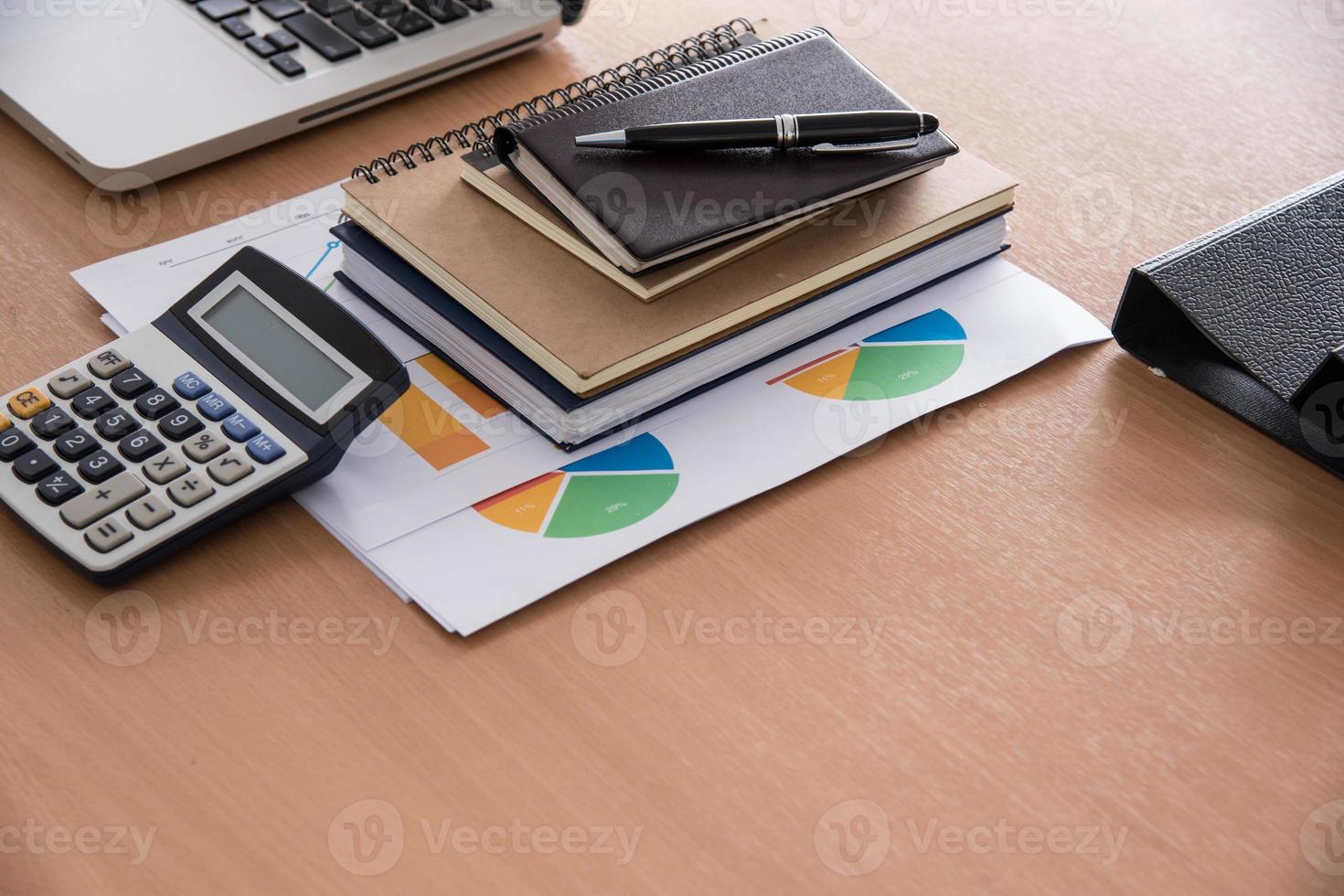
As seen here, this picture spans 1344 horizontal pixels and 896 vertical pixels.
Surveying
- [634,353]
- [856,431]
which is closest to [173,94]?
[634,353]

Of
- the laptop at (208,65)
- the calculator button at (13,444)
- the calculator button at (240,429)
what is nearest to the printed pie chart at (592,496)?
the calculator button at (240,429)

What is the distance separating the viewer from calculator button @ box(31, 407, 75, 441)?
2.05ft

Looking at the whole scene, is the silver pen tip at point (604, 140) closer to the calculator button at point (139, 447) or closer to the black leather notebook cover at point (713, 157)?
the black leather notebook cover at point (713, 157)

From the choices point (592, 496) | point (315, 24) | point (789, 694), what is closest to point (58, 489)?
point (592, 496)

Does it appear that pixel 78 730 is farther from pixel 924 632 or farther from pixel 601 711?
pixel 924 632

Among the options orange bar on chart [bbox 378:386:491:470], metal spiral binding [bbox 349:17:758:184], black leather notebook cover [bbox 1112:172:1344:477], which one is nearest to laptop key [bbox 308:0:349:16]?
metal spiral binding [bbox 349:17:758:184]

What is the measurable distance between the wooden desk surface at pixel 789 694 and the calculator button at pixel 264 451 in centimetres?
4

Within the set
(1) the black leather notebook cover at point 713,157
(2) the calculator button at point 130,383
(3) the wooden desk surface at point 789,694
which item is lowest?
(3) the wooden desk surface at point 789,694

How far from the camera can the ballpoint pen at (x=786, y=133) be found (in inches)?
28.5

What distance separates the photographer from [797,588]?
0.64 meters

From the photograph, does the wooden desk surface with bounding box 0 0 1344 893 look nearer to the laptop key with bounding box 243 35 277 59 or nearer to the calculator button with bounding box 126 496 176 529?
the calculator button with bounding box 126 496 176 529

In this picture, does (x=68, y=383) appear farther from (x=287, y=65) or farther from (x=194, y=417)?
(x=287, y=65)

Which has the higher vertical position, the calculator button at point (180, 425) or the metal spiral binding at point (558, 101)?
the metal spiral binding at point (558, 101)

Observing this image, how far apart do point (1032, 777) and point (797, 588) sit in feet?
0.48
